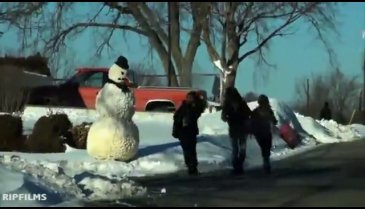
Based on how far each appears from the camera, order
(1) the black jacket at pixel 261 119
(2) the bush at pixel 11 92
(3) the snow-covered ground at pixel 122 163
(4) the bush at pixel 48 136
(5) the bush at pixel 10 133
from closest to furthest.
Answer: (3) the snow-covered ground at pixel 122 163, (1) the black jacket at pixel 261 119, (4) the bush at pixel 48 136, (5) the bush at pixel 10 133, (2) the bush at pixel 11 92

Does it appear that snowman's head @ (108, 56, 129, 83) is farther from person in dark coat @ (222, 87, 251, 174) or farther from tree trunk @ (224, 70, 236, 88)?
tree trunk @ (224, 70, 236, 88)

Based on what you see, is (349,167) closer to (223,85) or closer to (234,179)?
(234,179)

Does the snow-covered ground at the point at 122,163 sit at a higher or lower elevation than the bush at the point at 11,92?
lower

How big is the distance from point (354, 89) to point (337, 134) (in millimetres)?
75102

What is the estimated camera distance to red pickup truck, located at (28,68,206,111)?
27.8 metres

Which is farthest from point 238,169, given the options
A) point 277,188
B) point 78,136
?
point 78,136

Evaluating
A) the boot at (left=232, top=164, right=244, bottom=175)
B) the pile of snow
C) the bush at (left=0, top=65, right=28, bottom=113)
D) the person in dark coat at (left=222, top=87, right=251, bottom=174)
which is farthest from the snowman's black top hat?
the bush at (left=0, top=65, right=28, bottom=113)

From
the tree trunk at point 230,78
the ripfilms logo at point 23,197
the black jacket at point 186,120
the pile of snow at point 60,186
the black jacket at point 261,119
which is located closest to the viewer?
the ripfilms logo at point 23,197

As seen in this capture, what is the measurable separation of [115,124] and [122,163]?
0.84m

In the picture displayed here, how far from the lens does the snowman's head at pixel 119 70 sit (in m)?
17.5

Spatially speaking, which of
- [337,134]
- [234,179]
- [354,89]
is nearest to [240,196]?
[234,179]

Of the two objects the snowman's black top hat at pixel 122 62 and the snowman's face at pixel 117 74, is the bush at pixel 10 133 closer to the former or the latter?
the snowman's face at pixel 117 74

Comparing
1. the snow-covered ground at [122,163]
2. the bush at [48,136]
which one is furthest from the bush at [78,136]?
the snow-covered ground at [122,163]

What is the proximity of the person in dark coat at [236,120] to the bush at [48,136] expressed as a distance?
4.74 meters
